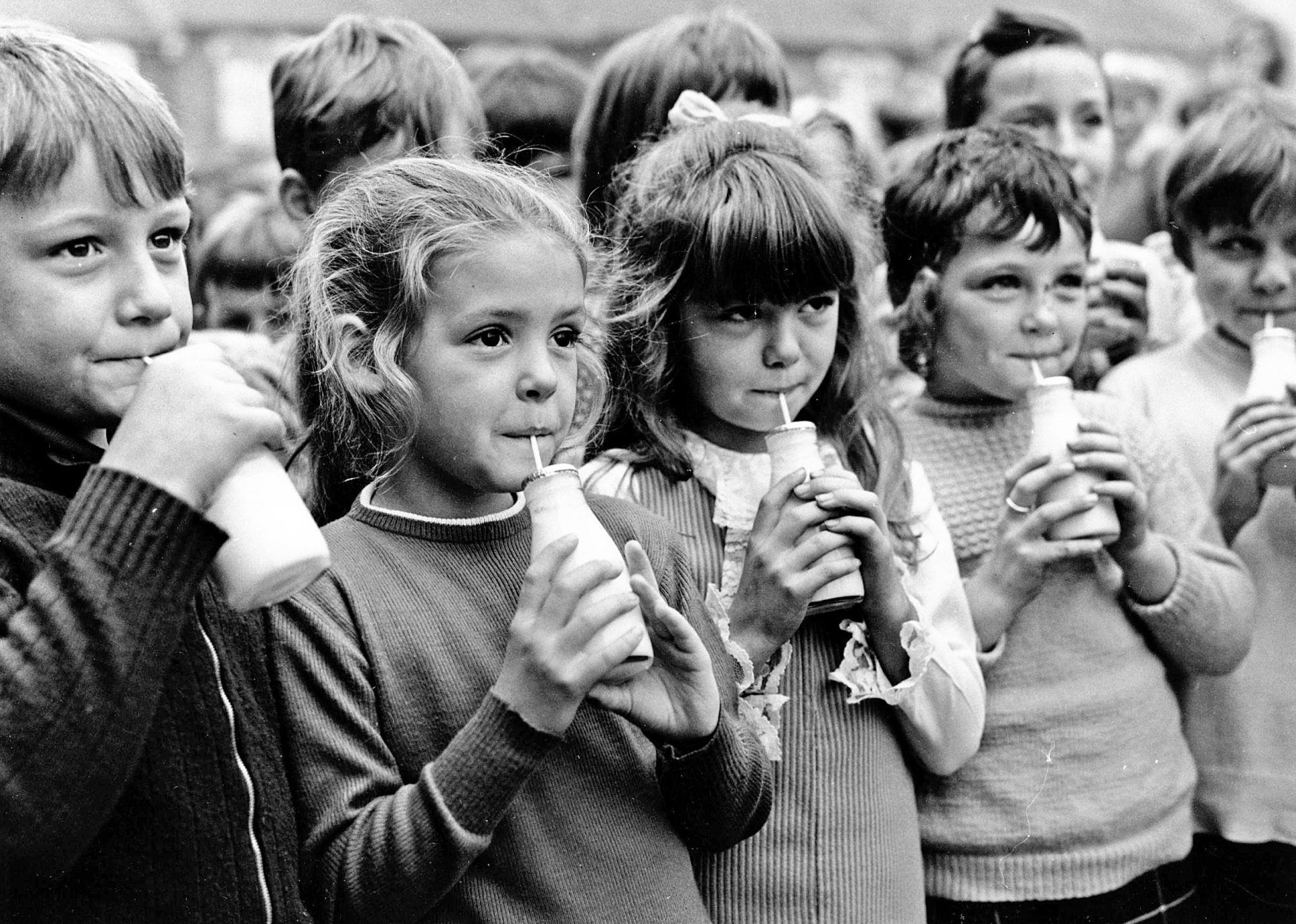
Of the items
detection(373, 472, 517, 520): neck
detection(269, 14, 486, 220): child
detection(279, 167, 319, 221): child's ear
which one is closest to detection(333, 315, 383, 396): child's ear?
detection(373, 472, 517, 520): neck

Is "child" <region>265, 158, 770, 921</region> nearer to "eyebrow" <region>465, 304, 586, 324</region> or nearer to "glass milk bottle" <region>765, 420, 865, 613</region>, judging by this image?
"eyebrow" <region>465, 304, 586, 324</region>

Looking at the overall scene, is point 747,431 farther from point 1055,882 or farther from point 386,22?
point 386,22

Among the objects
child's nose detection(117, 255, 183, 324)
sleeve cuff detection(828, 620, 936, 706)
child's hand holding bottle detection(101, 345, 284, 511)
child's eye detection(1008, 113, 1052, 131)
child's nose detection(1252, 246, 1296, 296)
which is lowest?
sleeve cuff detection(828, 620, 936, 706)

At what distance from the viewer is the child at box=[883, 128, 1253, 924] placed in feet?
6.80

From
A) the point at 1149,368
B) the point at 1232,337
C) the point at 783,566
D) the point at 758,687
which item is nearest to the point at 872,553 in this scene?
the point at 783,566

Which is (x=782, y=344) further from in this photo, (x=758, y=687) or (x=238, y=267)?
(x=238, y=267)

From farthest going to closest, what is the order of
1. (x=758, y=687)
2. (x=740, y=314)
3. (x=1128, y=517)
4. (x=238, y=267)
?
1. (x=238, y=267)
2. (x=1128, y=517)
3. (x=740, y=314)
4. (x=758, y=687)

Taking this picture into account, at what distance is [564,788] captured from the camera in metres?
1.56

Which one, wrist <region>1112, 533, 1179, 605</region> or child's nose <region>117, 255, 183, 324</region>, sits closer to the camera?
child's nose <region>117, 255, 183, 324</region>

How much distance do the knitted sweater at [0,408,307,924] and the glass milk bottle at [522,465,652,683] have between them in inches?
13.9

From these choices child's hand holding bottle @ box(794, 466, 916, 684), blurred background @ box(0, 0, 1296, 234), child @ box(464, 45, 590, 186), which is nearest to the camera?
child's hand holding bottle @ box(794, 466, 916, 684)

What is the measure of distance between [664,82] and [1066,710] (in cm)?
145

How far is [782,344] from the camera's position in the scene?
6.34 feet

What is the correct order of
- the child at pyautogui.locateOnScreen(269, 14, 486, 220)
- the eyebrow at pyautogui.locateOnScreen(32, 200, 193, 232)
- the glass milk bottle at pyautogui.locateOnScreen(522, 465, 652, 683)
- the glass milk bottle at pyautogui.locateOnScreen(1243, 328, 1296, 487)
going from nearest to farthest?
the eyebrow at pyautogui.locateOnScreen(32, 200, 193, 232) < the glass milk bottle at pyautogui.locateOnScreen(522, 465, 652, 683) < the glass milk bottle at pyautogui.locateOnScreen(1243, 328, 1296, 487) < the child at pyautogui.locateOnScreen(269, 14, 486, 220)
